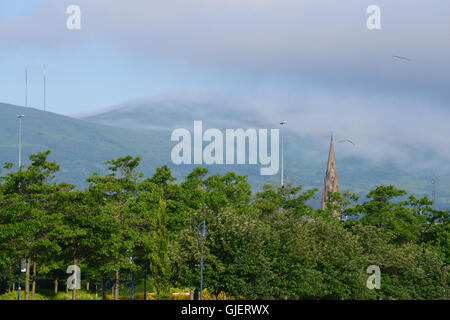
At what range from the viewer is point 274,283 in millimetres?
69375

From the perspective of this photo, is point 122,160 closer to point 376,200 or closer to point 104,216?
point 104,216

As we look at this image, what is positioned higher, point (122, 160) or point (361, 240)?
point (122, 160)

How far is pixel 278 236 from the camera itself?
237 feet

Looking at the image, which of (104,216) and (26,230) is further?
(104,216)

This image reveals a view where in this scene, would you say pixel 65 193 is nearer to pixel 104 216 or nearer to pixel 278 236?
pixel 104 216

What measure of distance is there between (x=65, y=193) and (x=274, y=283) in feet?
79.9

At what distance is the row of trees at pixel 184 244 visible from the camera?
6694 centimetres

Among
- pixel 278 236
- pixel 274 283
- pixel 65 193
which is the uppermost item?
pixel 65 193

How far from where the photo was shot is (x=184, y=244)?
231 ft

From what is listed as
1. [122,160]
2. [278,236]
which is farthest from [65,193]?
[278,236]

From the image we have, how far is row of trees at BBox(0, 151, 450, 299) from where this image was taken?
66938mm

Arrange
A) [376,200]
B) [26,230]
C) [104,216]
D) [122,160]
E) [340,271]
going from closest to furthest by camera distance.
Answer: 1. [26,230]
2. [104,216]
3. [340,271]
4. [122,160]
5. [376,200]
